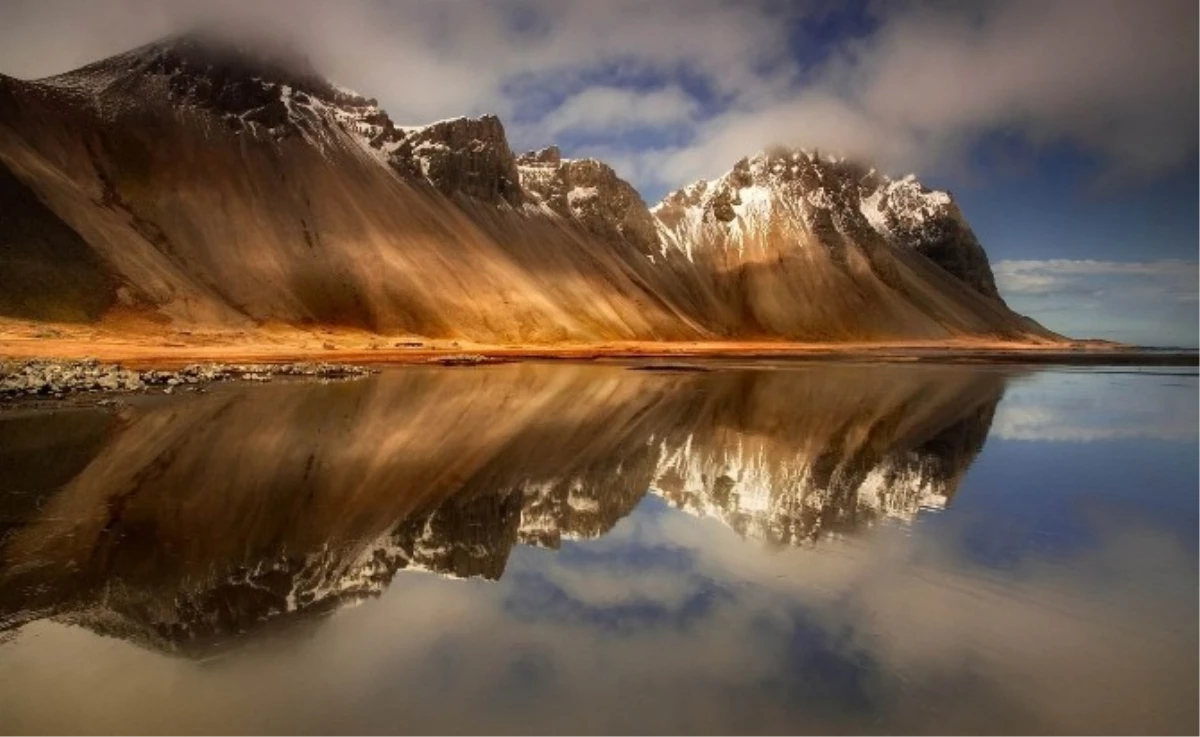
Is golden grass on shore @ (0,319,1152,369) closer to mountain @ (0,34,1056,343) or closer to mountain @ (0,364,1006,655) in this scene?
mountain @ (0,34,1056,343)

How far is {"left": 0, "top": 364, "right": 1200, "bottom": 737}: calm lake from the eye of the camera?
25.5 ft

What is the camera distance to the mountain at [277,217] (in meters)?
74.1

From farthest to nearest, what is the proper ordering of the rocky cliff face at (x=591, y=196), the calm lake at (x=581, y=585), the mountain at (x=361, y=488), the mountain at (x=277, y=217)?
the rocky cliff face at (x=591, y=196) → the mountain at (x=277, y=217) → the mountain at (x=361, y=488) → the calm lake at (x=581, y=585)

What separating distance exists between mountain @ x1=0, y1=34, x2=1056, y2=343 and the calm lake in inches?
2283

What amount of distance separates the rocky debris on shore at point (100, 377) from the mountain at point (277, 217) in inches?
1176

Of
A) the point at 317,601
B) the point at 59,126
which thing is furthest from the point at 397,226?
the point at 317,601

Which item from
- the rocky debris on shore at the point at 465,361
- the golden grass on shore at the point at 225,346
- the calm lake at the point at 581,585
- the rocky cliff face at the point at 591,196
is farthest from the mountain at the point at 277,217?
the calm lake at the point at 581,585

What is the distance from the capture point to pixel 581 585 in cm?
1179

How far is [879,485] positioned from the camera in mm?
19266

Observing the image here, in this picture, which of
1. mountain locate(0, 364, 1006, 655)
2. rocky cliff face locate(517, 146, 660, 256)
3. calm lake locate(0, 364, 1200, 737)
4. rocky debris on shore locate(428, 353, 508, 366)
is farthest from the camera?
rocky cliff face locate(517, 146, 660, 256)

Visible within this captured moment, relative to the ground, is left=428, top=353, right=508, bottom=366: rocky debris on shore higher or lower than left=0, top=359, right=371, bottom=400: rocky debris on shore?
higher

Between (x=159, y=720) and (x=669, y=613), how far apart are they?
6290mm

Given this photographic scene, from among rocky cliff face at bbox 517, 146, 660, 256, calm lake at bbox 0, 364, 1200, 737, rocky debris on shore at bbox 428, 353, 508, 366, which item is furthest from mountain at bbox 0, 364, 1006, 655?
rocky cliff face at bbox 517, 146, 660, 256

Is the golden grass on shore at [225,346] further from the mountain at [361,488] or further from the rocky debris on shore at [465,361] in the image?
the mountain at [361,488]
